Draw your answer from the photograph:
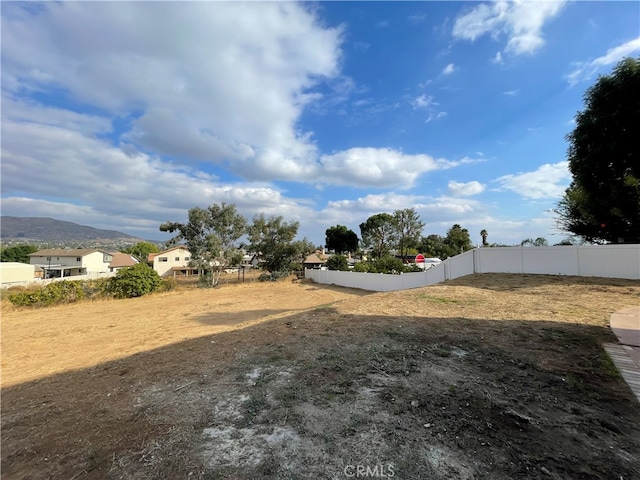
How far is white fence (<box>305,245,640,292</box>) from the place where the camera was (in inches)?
348

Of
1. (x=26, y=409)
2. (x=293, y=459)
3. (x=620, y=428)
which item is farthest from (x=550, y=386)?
(x=26, y=409)

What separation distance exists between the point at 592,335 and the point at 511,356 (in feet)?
5.83

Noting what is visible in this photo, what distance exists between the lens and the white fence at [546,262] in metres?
8.84

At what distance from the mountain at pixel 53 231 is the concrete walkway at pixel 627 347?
162 m

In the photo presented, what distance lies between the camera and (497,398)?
110 inches

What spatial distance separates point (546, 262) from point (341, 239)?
4188 cm

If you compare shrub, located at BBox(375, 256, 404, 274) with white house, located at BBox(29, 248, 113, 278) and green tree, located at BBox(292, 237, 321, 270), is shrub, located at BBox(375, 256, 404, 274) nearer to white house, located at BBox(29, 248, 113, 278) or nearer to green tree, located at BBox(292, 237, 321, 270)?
green tree, located at BBox(292, 237, 321, 270)

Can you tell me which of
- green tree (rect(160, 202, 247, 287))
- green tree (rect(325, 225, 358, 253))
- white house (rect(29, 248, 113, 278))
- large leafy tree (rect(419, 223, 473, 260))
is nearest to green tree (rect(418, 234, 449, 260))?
large leafy tree (rect(419, 223, 473, 260))

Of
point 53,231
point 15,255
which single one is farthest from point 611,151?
point 53,231

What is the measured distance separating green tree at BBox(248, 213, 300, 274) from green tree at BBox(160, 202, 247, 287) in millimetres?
2730

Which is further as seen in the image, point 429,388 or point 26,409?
point 26,409

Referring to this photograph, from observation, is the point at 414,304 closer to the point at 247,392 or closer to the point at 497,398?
the point at 497,398

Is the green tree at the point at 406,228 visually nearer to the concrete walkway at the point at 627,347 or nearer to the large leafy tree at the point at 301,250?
the large leafy tree at the point at 301,250

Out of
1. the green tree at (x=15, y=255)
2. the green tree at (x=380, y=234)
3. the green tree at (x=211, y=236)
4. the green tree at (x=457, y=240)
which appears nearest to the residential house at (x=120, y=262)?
the green tree at (x=15, y=255)
